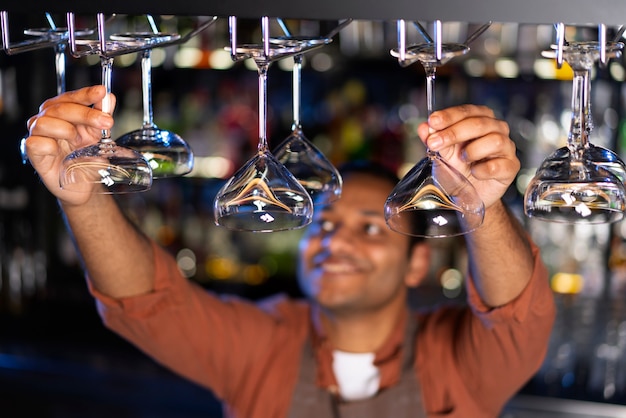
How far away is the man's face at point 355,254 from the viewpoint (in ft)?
7.18

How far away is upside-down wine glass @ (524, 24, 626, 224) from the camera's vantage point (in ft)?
3.40

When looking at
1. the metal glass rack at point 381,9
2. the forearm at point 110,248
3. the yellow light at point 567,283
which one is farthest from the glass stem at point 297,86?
the yellow light at point 567,283

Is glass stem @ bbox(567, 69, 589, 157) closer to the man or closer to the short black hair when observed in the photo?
the man

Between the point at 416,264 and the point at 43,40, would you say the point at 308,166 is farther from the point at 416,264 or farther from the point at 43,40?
the point at 416,264

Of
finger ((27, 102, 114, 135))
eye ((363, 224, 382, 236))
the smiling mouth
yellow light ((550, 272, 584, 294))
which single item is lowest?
yellow light ((550, 272, 584, 294))

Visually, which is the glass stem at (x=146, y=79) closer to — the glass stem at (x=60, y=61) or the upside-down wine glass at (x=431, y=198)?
the glass stem at (x=60, y=61)

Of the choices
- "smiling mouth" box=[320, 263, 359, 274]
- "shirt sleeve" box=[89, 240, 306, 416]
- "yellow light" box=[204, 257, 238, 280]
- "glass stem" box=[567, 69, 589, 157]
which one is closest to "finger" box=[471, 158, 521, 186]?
"glass stem" box=[567, 69, 589, 157]

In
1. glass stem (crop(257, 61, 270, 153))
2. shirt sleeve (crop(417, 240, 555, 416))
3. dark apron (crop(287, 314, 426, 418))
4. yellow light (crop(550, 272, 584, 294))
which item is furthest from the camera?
yellow light (crop(550, 272, 584, 294))

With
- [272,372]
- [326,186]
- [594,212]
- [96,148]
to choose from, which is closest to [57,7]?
[96,148]

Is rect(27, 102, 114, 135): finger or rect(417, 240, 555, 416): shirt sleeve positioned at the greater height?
rect(27, 102, 114, 135): finger

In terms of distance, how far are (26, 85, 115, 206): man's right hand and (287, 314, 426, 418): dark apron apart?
1019mm

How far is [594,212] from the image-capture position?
42.4 inches

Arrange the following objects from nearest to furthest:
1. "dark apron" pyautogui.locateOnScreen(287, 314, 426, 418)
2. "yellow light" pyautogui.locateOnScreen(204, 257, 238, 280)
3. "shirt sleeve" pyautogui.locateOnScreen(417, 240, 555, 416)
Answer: "shirt sleeve" pyautogui.locateOnScreen(417, 240, 555, 416) < "dark apron" pyautogui.locateOnScreen(287, 314, 426, 418) < "yellow light" pyautogui.locateOnScreen(204, 257, 238, 280)

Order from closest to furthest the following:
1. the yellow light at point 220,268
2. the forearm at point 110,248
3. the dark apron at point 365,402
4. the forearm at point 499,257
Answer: the forearm at point 499,257 → the forearm at point 110,248 → the dark apron at point 365,402 → the yellow light at point 220,268
